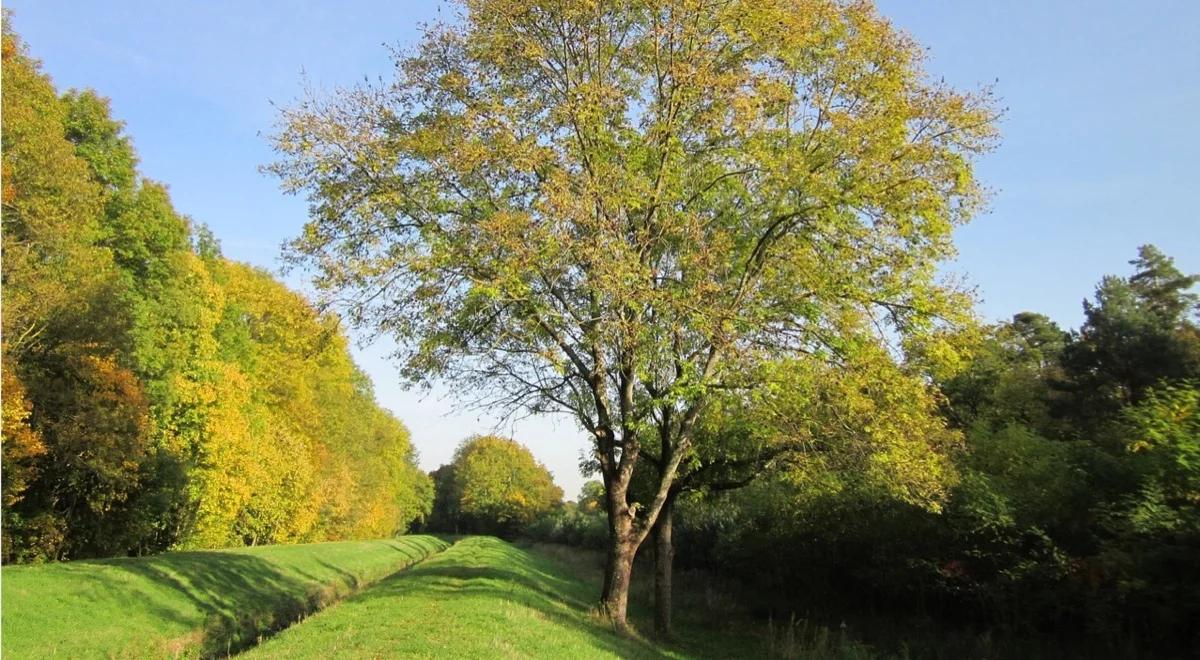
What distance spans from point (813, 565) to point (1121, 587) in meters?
14.5

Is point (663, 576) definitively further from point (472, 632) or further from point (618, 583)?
point (472, 632)

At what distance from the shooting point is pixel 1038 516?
17.6 meters

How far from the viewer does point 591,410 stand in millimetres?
20891

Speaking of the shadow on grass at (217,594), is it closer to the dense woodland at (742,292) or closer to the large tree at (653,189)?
the dense woodland at (742,292)

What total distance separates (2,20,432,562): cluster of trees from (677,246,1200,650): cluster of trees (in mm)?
16415

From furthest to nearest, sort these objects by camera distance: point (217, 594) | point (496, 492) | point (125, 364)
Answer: point (496, 492), point (125, 364), point (217, 594)

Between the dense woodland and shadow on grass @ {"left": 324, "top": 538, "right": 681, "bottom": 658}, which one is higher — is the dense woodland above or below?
above

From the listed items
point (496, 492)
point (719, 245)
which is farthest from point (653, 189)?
point (496, 492)

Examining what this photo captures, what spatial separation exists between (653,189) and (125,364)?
26.9 metres

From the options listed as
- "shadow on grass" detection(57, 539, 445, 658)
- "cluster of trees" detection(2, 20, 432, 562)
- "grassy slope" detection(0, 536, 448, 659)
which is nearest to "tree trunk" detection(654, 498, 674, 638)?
"shadow on grass" detection(57, 539, 445, 658)

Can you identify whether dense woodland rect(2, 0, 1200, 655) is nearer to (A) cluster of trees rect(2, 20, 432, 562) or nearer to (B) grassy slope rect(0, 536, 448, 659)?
(A) cluster of trees rect(2, 20, 432, 562)

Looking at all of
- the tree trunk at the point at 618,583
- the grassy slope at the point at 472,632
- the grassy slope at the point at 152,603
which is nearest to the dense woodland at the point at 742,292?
the tree trunk at the point at 618,583

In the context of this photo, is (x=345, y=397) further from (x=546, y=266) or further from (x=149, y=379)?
(x=546, y=266)

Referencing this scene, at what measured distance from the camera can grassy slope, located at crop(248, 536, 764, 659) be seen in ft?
40.4
